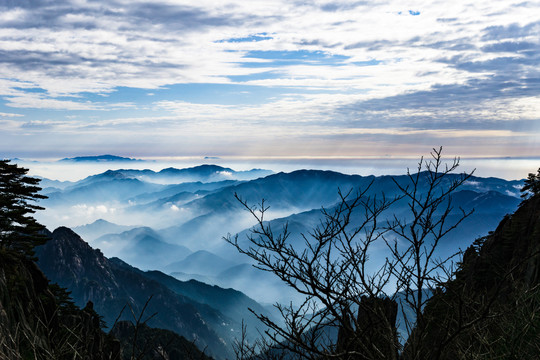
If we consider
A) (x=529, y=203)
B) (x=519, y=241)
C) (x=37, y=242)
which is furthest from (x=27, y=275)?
(x=529, y=203)

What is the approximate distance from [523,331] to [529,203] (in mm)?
25602

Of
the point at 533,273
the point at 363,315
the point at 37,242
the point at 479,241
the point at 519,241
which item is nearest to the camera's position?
the point at 363,315

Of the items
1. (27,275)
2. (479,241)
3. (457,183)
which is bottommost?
(27,275)

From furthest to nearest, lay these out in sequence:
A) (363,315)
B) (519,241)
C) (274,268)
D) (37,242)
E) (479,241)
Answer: (37,242) < (479,241) < (519,241) < (363,315) < (274,268)

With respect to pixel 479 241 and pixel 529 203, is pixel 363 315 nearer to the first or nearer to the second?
pixel 529 203

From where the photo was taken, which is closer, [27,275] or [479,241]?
[27,275]

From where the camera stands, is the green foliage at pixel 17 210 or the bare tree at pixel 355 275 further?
the green foliage at pixel 17 210

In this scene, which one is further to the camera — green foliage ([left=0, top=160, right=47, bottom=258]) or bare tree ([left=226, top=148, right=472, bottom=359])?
green foliage ([left=0, top=160, right=47, bottom=258])

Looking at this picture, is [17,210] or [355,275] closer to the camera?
[355,275]

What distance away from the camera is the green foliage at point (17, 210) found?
37500 millimetres

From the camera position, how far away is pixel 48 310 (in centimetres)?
3131

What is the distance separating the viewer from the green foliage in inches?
1476

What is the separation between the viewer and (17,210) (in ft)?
125

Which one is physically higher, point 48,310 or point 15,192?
point 15,192
